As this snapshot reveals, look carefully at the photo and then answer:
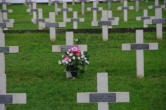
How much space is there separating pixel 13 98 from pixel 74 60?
3.60m

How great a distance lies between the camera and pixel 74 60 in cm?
1197

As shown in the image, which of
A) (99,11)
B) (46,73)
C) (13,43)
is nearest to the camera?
(46,73)

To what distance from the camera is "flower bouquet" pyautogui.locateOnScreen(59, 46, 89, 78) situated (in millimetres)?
11875

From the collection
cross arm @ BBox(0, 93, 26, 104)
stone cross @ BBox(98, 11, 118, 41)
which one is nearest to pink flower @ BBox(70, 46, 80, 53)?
cross arm @ BBox(0, 93, 26, 104)

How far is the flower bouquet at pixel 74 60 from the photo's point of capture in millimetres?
11875

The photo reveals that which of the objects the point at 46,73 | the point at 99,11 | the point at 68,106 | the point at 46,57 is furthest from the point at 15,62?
the point at 99,11

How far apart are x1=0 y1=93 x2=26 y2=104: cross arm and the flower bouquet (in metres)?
3.43

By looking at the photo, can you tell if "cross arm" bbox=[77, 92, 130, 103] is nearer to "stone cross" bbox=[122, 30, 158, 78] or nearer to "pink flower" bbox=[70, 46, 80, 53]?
"pink flower" bbox=[70, 46, 80, 53]

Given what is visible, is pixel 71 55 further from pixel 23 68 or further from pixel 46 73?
pixel 23 68

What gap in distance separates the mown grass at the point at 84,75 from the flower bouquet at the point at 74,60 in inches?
7.3

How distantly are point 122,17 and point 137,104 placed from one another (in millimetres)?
13507

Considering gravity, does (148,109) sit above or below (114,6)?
below

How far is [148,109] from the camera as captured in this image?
Result: 31.9 feet

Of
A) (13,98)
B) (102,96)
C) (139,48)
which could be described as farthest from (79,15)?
(102,96)
